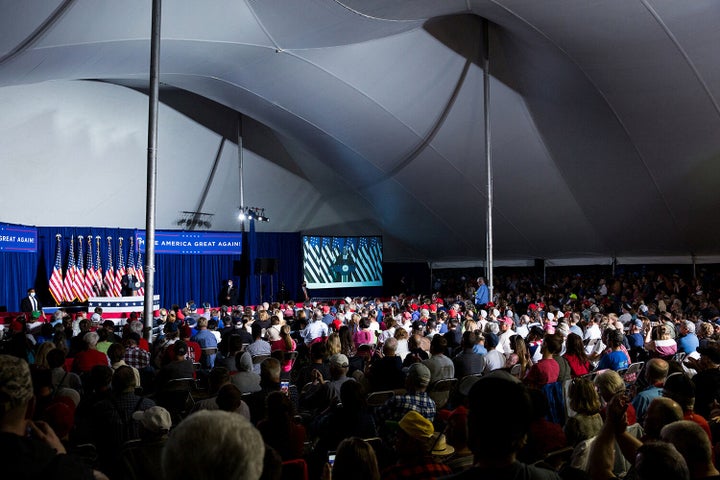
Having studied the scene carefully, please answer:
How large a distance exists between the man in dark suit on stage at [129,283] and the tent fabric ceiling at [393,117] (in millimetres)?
2346

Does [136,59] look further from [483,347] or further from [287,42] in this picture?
[483,347]

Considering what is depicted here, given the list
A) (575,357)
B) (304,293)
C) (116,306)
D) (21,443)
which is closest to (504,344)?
(575,357)

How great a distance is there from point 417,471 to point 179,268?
23220 mm

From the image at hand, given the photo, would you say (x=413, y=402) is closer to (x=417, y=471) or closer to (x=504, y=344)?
(x=417, y=471)

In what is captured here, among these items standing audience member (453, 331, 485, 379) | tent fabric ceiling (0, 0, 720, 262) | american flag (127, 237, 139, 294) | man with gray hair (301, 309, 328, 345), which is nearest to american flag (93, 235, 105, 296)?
american flag (127, 237, 139, 294)

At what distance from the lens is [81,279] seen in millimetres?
21969

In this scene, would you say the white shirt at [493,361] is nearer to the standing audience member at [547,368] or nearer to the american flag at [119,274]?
the standing audience member at [547,368]

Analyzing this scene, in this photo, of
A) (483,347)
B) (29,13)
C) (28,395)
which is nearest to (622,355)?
(483,347)

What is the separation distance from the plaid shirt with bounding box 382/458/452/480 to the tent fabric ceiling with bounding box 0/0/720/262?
1171 cm

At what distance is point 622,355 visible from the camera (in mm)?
7473

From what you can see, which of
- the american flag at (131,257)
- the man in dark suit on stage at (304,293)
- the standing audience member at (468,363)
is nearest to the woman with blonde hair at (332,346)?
the standing audience member at (468,363)

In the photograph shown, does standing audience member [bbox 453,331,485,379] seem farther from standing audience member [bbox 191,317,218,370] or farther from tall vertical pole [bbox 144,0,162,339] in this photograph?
tall vertical pole [bbox 144,0,162,339]

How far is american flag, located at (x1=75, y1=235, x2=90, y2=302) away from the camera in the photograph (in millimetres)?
21781

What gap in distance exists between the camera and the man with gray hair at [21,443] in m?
1.81
